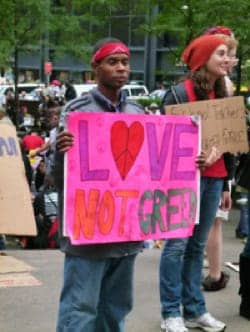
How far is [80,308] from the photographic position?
323cm

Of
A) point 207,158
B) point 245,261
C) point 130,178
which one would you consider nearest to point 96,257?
point 130,178

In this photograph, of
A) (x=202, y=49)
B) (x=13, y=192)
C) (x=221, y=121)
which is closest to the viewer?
(x=13, y=192)

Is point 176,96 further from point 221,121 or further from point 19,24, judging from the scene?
point 19,24

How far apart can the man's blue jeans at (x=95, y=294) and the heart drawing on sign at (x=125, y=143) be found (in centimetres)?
43

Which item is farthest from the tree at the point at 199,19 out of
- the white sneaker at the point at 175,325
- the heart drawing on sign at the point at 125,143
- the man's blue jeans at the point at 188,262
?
the heart drawing on sign at the point at 125,143

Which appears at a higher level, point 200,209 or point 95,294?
point 200,209

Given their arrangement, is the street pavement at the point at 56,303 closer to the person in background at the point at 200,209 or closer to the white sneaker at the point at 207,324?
the white sneaker at the point at 207,324

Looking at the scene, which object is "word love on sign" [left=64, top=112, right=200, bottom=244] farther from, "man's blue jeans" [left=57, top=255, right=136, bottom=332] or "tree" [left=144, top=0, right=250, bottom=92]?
"tree" [left=144, top=0, right=250, bottom=92]

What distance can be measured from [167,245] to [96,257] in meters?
1.02

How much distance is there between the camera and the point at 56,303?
507cm

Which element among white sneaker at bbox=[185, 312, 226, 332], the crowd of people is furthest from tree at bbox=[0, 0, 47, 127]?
white sneaker at bbox=[185, 312, 226, 332]

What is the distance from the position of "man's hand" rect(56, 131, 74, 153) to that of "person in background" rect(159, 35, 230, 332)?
1230 millimetres

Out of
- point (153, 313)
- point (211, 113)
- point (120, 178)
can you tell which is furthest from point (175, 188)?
point (153, 313)

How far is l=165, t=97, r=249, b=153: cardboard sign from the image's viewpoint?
4.12 metres
